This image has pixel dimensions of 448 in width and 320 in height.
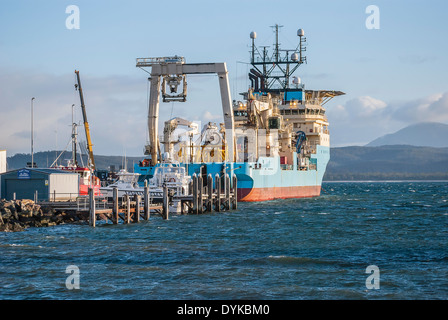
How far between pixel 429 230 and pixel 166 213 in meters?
15.1

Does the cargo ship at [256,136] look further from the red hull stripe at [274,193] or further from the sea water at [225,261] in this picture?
the sea water at [225,261]

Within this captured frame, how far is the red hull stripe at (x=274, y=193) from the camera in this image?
2411 inches

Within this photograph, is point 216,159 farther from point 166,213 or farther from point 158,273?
point 158,273

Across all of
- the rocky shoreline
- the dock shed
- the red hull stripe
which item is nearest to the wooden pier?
the rocky shoreline

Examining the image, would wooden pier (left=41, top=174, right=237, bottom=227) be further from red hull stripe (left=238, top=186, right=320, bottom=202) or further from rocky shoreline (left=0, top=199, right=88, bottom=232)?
red hull stripe (left=238, top=186, right=320, bottom=202)

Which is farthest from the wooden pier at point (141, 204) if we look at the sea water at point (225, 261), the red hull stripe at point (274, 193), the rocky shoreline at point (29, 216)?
the red hull stripe at point (274, 193)

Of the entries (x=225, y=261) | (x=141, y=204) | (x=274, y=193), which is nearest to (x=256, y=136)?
(x=274, y=193)

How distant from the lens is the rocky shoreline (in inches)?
1329

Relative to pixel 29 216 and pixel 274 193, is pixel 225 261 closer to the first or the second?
pixel 29 216

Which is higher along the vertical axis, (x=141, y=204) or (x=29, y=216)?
(x=141, y=204)

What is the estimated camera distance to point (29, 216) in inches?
1399

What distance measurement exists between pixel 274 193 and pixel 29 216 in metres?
34.9

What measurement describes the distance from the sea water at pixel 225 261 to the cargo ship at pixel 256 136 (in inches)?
775

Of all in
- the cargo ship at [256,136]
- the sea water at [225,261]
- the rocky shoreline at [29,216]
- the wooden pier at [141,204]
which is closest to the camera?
the sea water at [225,261]
